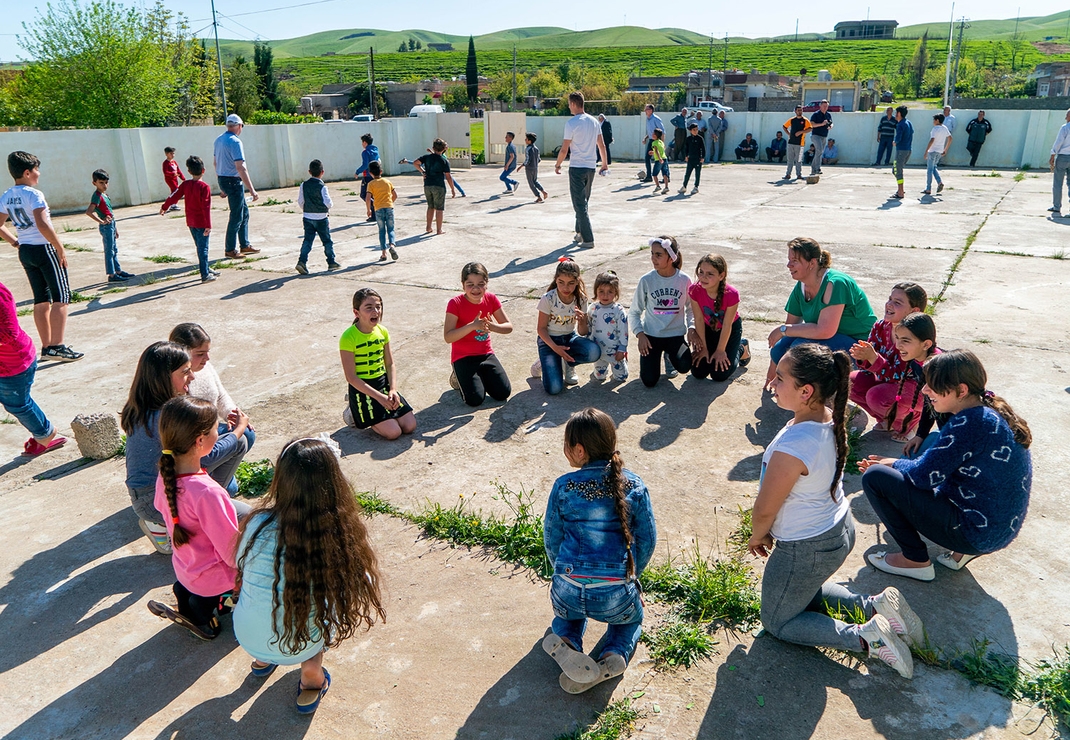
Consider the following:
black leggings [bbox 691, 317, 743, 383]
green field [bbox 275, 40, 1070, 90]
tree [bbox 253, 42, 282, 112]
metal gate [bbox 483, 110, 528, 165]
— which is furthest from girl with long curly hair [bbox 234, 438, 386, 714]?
green field [bbox 275, 40, 1070, 90]

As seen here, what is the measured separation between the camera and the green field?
114988 millimetres

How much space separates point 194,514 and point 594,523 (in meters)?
1.64

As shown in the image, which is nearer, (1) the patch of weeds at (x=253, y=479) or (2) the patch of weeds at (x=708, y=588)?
(2) the patch of weeds at (x=708, y=588)

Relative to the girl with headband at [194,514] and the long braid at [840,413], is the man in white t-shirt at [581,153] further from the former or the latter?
the girl with headband at [194,514]

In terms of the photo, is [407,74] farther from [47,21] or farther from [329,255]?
[329,255]

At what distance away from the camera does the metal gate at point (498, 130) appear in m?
24.8

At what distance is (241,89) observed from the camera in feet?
170

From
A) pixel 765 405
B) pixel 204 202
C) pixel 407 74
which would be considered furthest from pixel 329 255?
pixel 407 74

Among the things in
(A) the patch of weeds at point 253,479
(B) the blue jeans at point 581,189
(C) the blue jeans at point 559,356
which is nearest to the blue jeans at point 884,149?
(B) the blue jeans at point 581,189

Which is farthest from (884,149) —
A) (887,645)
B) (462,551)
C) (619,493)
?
(619,493)

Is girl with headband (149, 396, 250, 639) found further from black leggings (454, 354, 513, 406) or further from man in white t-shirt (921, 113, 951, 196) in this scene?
man in white t-shirt (921, 113, 951, 196)

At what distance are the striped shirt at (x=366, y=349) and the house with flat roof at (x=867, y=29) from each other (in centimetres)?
18576

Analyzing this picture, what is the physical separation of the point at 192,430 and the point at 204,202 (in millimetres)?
7711

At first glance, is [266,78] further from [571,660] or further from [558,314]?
[571,660]
